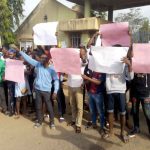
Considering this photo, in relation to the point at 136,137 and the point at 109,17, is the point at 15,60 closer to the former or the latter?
the point at 136,137

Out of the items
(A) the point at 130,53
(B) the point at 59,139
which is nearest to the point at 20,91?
(B) the point at 59,139

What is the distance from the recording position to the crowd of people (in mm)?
6176

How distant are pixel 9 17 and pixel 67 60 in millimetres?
21414

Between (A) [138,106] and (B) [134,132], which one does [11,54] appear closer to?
(A) [138,106]

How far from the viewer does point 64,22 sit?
21.3 meters

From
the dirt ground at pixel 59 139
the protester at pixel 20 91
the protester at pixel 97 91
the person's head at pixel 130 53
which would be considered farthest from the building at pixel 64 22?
the person's head at pixel 130 53

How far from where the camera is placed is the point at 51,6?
86.2 feet

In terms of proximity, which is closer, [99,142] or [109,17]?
[99,142]

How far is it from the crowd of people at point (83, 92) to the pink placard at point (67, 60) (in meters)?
0.24

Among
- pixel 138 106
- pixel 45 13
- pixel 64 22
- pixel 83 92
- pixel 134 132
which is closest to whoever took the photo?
pixel 138 106

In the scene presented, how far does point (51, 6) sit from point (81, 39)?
654cm

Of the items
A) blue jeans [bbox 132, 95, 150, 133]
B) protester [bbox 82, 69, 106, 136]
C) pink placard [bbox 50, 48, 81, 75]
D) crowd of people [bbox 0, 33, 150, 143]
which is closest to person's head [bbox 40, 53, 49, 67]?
crowd of people [bbox 0, 33, 150, 143]

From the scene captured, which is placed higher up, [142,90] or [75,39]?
[75,39]

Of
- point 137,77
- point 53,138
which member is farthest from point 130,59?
point 53,138
